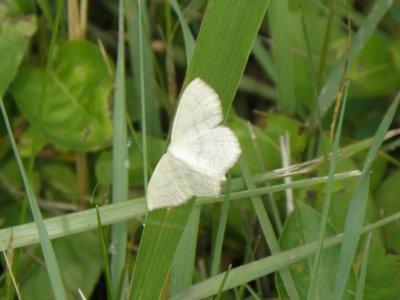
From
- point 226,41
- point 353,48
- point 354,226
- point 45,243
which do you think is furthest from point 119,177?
point 353,48

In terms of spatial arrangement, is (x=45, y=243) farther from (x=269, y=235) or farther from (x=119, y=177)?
(x=269, y=235)

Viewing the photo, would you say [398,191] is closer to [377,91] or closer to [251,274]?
[377,91]

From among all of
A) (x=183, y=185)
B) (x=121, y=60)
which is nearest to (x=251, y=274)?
(x=183, y=185)

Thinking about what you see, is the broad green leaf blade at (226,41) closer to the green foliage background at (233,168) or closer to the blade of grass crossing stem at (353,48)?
the green foliage background at (233,168)

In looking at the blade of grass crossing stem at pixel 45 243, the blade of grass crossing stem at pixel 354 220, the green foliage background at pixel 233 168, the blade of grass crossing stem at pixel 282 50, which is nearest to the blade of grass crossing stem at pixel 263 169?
the green foliage background at pixel 233 168

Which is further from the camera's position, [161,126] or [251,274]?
[161,126]

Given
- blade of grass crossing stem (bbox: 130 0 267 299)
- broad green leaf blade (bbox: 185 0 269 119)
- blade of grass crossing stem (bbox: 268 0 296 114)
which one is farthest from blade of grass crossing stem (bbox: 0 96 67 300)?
blade of grass crossing stem (bbox: 268 0 296 114)
